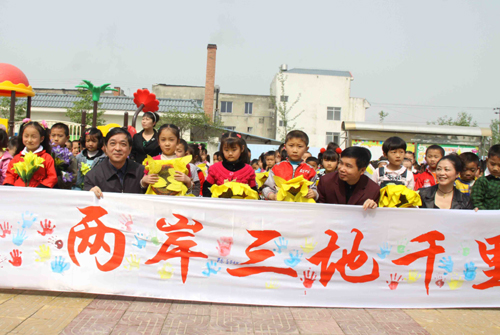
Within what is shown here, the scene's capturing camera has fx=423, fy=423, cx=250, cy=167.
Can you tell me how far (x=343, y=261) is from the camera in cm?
357

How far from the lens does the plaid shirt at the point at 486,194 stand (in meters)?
4.05

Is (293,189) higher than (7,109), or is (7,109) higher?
(7,109)

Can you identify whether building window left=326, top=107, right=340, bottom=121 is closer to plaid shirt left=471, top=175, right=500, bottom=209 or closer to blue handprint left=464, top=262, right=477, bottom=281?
plaid shirt left=471, top=175, right=500, bottom=209

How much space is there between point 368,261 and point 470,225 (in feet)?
3.20

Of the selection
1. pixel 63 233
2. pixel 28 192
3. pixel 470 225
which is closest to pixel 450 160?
pixel 470 225

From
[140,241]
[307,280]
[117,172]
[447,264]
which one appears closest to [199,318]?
[140,241]

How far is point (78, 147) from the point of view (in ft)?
25.7

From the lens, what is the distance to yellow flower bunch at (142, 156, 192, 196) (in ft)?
12.0

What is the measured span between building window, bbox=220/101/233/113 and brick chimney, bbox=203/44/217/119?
5.49 meters

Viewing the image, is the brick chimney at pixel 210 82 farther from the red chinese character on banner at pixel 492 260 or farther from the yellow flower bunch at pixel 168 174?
the red chinese character on banner at pixel 492 260

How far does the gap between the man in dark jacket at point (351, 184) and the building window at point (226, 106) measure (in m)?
35.6

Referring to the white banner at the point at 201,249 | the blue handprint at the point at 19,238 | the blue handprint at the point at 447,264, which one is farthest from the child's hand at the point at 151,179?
the blue handprint at the point at 447,264

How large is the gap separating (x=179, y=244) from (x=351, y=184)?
1.62 metres

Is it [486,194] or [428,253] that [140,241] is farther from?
[486,194]
